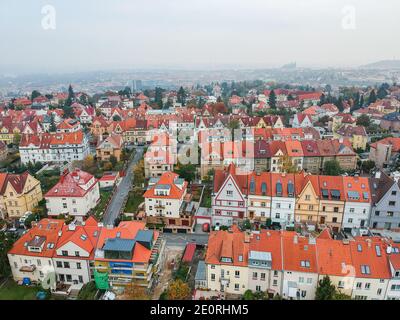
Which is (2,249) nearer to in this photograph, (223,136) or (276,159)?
(276,159)

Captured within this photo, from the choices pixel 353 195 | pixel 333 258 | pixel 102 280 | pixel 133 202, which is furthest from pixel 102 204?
pixel 353 195

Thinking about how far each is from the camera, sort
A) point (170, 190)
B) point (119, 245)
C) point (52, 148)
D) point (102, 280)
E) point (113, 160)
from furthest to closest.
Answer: point (52, 148) < point (113, 160) < point (170, 190) < point (102, 280) < point (119, 245)

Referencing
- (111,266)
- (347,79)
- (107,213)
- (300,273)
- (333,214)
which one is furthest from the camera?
(347,79)

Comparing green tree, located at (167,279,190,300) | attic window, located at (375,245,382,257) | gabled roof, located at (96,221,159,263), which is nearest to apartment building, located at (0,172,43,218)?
gabled roof, located at (96,221,159,263)

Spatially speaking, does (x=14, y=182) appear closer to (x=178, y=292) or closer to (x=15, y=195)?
(x=15, y=195)
